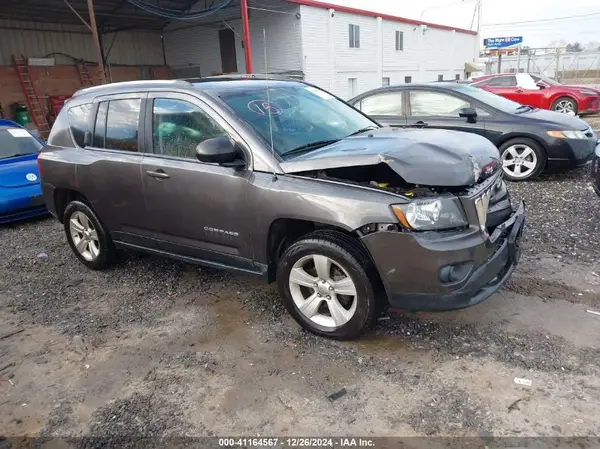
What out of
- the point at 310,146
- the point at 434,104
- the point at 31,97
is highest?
the point at 31,97

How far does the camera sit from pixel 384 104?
7.83m

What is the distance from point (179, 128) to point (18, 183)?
13.8ft

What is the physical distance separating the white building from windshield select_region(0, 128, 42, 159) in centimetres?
1309

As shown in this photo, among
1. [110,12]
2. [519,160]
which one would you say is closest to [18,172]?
[519,160]

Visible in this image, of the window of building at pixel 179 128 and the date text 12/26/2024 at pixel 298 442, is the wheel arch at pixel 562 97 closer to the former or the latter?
the window of building at pixel 179 128

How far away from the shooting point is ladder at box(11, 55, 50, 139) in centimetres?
1827

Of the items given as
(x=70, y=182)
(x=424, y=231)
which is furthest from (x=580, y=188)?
(x=70, y=182)

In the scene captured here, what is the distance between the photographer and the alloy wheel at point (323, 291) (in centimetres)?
311

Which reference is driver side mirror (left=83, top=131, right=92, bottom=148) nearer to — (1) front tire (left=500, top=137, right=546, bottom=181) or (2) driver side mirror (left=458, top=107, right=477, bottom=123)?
(2) driver side mirror (left=458, top=107, right=477, bottom=123)

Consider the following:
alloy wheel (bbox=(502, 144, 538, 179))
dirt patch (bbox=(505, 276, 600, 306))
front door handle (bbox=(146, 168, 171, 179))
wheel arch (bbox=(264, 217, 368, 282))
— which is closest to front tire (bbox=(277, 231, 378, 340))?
wheel arch (bbox=(264, 217, 368, 282))

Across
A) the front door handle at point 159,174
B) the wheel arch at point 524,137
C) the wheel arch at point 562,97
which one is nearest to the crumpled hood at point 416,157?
the front door handle at point 159,174

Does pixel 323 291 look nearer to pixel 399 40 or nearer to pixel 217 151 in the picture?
pixel 217 151

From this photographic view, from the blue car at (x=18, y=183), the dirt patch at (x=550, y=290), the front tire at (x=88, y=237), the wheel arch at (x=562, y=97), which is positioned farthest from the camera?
the wheel arch at (x=562, y=97)

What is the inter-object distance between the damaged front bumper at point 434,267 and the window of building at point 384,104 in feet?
17.0
